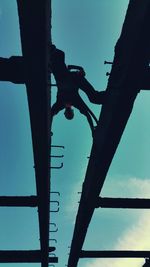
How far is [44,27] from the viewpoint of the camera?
3723mm

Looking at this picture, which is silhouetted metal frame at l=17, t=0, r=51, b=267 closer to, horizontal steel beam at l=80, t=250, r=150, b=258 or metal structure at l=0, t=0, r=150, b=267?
metal structure at l=0, t=0, r=150, b=267

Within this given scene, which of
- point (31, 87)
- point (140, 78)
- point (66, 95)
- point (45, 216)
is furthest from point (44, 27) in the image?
point (45, 216)

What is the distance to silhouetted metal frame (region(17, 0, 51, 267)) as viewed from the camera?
139 inches

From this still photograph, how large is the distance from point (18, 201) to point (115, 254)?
2.82m

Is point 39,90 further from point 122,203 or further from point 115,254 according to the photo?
point 115,254

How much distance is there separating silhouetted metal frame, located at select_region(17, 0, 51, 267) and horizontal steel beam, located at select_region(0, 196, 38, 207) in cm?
55

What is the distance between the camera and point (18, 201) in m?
7.06

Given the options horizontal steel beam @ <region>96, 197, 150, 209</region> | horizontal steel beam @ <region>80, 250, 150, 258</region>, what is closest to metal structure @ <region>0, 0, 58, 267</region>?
horizontal steel beam @ <region>96, 197, 150, 209</region>

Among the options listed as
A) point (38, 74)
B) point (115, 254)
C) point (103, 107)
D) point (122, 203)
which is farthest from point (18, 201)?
point (38, 74)

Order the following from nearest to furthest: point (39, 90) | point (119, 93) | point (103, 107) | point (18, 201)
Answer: point (39, 90) → point (119, 93) → point (103, 107) → point (18, 201)

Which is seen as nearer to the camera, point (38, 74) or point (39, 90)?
point (38, 74)

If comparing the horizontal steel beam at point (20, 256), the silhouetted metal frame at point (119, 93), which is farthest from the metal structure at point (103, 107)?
the horizontal steel beam at point (20, 256)

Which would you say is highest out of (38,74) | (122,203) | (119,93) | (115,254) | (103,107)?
(38,74)

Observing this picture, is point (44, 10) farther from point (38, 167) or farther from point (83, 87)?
point (38, 167)
